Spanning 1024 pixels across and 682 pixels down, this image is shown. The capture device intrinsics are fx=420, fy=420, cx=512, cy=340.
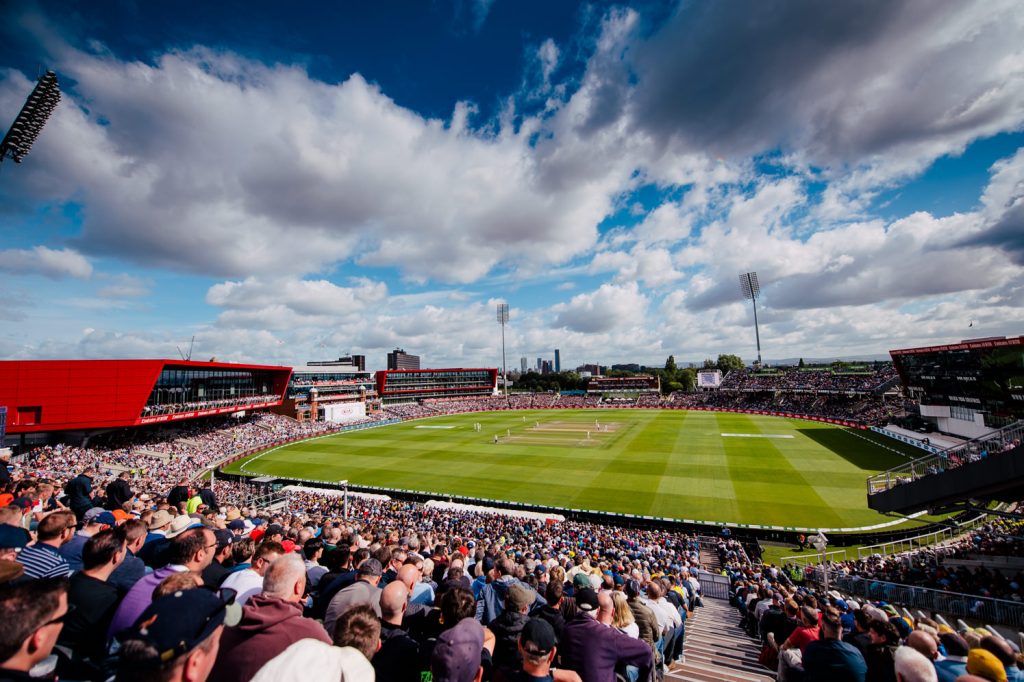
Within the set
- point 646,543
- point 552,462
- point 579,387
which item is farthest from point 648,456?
point 579,387

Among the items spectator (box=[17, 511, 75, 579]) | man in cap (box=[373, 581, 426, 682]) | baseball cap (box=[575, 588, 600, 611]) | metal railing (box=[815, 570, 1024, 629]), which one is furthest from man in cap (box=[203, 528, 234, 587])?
metal railing (box=[815, 570, 1024, 629])

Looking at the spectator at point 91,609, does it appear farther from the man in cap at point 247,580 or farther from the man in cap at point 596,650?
the man in cap at point 596,650

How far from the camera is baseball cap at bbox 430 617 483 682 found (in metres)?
2.92

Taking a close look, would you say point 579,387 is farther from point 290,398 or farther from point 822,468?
point 822,468

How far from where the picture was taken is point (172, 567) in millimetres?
3672

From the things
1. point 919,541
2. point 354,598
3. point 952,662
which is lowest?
point 919,541

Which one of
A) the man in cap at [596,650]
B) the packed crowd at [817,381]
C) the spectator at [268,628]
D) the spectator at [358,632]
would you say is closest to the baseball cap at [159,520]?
the spectator at [268,628]

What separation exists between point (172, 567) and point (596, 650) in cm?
376

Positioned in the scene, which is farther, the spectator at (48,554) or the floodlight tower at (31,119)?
the floodlight tower at (31,119)

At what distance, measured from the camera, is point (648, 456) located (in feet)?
115

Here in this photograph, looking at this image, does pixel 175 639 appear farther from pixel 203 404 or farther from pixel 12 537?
pixel 203 404

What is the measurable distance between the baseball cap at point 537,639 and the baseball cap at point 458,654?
0.35 meters

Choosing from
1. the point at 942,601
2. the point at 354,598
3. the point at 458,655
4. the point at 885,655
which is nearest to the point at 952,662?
the point at 885,655

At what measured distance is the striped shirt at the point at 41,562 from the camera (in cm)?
383
